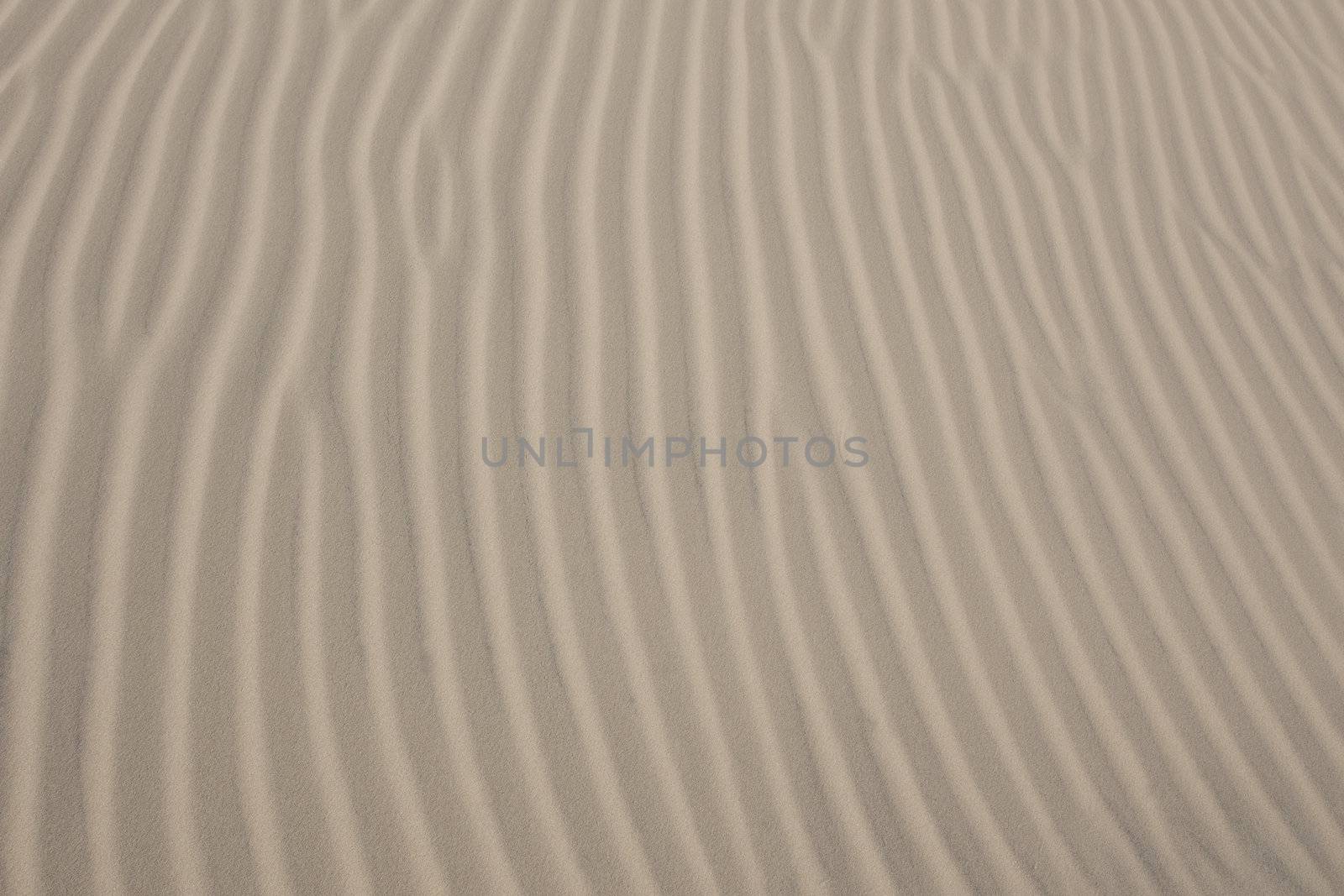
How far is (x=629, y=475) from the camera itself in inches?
90.7

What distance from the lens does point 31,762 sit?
1.84 m

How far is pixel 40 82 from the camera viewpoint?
2.68m

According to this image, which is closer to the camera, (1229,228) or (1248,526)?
(1248,526)

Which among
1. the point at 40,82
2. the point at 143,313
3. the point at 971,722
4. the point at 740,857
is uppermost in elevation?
the point at 40,82

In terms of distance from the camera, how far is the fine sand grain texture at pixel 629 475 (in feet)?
6.40

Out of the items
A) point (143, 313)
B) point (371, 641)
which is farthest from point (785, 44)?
point (371, 641)

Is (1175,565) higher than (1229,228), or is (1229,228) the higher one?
(1229,228)

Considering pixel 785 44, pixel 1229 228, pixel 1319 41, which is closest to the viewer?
pixel 1229 228

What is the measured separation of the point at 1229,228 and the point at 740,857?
7.38ft

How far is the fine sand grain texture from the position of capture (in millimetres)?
1952

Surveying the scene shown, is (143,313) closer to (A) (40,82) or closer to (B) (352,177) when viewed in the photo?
(B) (352,177)

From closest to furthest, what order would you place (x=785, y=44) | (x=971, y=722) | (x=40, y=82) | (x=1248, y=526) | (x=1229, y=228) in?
(x=971, y=722) → (x=1248, y=526) → (x=40, y=82) → (x=1229, y=228) → (x=785, y=44)

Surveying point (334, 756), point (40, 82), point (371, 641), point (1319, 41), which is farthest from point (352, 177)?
point (1319, 41)

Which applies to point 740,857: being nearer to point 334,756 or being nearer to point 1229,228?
point 334,756
